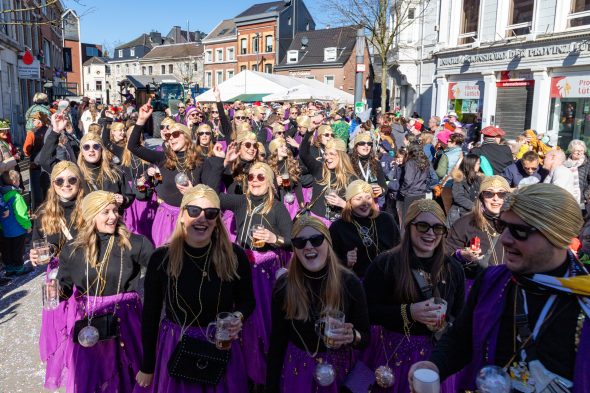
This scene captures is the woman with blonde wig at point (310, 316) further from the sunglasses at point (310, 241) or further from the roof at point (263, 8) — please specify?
the roof at point (263, 8)

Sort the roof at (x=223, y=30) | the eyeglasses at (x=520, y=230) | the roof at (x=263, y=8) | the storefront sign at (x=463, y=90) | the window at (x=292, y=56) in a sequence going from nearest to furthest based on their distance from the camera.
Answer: the eyeglasses at (x=520, y=230)
the storefront sign at (x=463, y=90)
the window at (x=292, y=56)
the roof at (x=263, y=8)
the roof at (x=223, y=30)

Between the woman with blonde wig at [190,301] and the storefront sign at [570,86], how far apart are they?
1467 cm

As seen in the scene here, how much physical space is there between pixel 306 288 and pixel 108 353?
160 centimetres

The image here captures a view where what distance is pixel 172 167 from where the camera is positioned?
5.70 metres

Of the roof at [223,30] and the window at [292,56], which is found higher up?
the roof at [223,30]

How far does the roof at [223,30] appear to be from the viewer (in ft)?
192

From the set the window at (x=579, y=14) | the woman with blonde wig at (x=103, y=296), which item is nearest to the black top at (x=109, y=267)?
the woman with blonde wig at (x=103, y=296)

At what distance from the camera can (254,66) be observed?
54312 mm

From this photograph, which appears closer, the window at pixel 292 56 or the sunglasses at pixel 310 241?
the sunglasses at pixel 310 241

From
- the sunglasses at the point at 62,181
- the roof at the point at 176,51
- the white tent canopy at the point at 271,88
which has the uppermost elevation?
the roof at the point at 176,51

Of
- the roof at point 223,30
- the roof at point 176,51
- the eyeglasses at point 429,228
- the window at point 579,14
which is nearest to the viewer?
the eyeglasses at point 429,228

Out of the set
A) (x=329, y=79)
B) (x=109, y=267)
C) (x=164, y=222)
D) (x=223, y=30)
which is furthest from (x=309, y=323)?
(x=223, y=30)

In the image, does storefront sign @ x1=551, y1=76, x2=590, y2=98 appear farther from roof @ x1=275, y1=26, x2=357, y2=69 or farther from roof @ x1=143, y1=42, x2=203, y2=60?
roof @ x1=143, y1=42, x2=203, y2=60

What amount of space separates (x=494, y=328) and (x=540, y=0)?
1711cm
